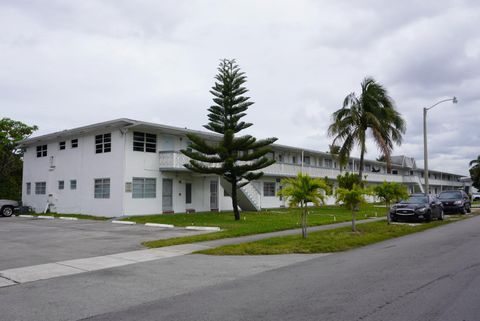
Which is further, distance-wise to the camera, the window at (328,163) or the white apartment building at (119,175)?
the window at (328,163)

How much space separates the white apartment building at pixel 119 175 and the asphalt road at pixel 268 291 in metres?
15.9

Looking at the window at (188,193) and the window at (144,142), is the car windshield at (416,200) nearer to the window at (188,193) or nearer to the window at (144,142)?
the window at (188,193)

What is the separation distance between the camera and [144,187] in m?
26.6

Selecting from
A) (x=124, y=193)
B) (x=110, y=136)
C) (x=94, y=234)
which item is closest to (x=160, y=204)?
(x=124, y=193)

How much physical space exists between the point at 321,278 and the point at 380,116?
941 inches

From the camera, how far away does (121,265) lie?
1041 cm

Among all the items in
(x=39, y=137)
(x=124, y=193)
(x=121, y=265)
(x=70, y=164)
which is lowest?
(x=121, y=265)

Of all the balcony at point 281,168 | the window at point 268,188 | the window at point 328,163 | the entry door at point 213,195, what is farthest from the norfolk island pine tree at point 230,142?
the window at point 328,163

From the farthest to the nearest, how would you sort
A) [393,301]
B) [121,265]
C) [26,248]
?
[26,248] < [121,265] < [393,301]

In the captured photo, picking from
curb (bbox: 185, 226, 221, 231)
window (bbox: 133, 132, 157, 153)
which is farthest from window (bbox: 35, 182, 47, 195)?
curb (bbox: 185, 226, 221, 231)

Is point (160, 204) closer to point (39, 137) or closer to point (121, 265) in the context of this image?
point (39, 137)

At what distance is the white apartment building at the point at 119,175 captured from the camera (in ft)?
84.8

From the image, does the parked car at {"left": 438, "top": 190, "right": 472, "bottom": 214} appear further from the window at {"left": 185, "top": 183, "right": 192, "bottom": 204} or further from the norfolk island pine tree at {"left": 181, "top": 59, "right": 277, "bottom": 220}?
the window at {"left": 185, "top": 183, "right": 192, "bottom": 204}

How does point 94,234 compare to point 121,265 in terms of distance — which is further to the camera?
point 94,234
